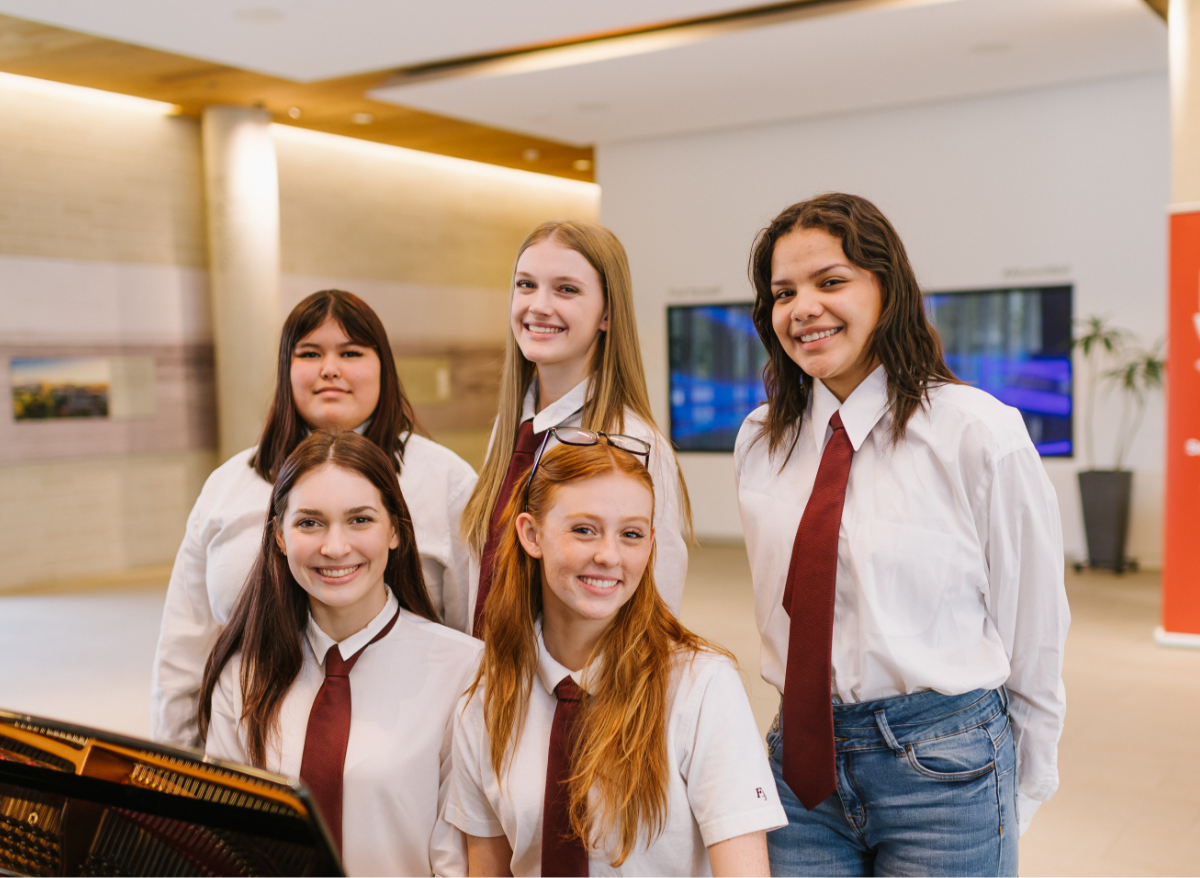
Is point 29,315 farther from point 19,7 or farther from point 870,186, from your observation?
point 870,186

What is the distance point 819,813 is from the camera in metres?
1.81

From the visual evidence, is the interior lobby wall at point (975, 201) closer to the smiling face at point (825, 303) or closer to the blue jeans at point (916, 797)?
the smiling face at point (825, 303)

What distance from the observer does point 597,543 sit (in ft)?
5.67

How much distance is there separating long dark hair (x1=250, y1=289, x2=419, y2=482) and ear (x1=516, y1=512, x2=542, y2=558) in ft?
2.52

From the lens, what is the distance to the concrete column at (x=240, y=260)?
990 centimetres

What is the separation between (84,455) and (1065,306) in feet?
28.1

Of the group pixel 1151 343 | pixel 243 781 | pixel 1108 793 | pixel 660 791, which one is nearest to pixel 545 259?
pixel 660 791

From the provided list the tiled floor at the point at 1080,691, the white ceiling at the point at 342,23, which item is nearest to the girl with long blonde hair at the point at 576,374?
the tiled floor at the point at 1080,691

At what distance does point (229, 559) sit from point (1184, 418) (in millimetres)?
5371

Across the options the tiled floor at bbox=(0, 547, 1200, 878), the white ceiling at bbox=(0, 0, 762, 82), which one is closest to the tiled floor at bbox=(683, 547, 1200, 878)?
the tiled floor at bbox=(0, 547, 1200, 878)

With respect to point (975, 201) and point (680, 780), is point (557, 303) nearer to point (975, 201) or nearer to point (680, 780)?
point (680, 780)

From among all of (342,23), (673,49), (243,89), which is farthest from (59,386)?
(673,49)

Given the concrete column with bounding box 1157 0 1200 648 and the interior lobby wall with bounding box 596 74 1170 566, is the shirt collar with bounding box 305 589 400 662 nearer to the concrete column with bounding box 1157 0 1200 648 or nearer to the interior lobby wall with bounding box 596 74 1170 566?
the concrete column with bounding box 1157 0 1200 648

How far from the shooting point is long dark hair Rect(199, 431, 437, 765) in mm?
1988
